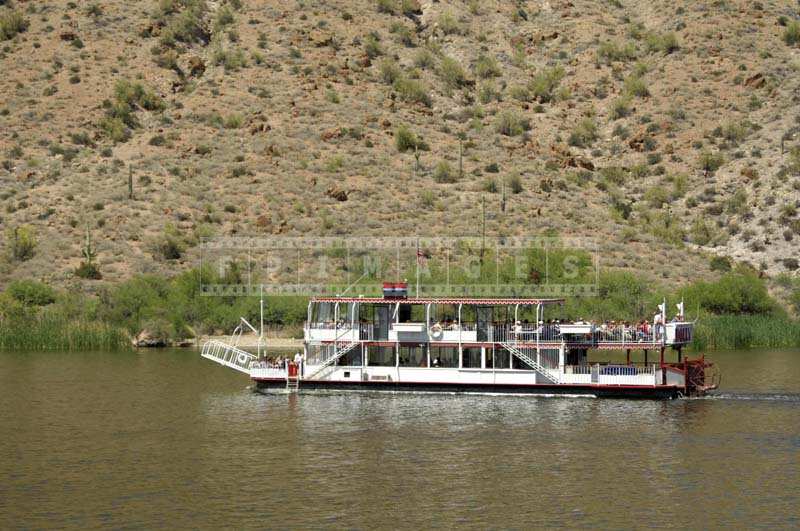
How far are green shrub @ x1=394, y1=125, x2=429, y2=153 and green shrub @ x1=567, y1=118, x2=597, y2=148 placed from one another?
1665cm

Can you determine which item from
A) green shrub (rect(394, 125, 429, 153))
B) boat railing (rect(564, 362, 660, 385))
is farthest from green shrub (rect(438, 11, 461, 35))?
boat railing (rect(564, 362, 660, 385))

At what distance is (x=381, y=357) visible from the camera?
6081cm

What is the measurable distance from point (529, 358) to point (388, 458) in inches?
645

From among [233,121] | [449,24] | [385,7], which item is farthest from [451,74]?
[233,121]

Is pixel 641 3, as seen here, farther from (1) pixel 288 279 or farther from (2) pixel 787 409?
(2) pixel 787 409

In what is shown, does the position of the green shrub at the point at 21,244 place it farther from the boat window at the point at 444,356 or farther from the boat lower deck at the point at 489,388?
the boat window at the point at 444,356

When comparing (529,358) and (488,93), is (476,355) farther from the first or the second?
(488,93)

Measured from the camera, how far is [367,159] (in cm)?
11338

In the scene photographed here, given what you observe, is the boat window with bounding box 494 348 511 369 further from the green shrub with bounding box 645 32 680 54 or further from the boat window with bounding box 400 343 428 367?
the green shrub with bounding box 645 32 680 54

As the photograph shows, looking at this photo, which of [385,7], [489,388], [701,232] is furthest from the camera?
[385,7]

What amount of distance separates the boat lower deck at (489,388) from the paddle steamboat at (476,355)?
46mm

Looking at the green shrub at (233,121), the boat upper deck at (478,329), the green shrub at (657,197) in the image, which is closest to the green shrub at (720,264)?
the green shrub at (657,197)

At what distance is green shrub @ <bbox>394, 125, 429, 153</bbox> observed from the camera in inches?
4572

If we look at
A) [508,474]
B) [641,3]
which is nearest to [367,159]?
[641,3]
